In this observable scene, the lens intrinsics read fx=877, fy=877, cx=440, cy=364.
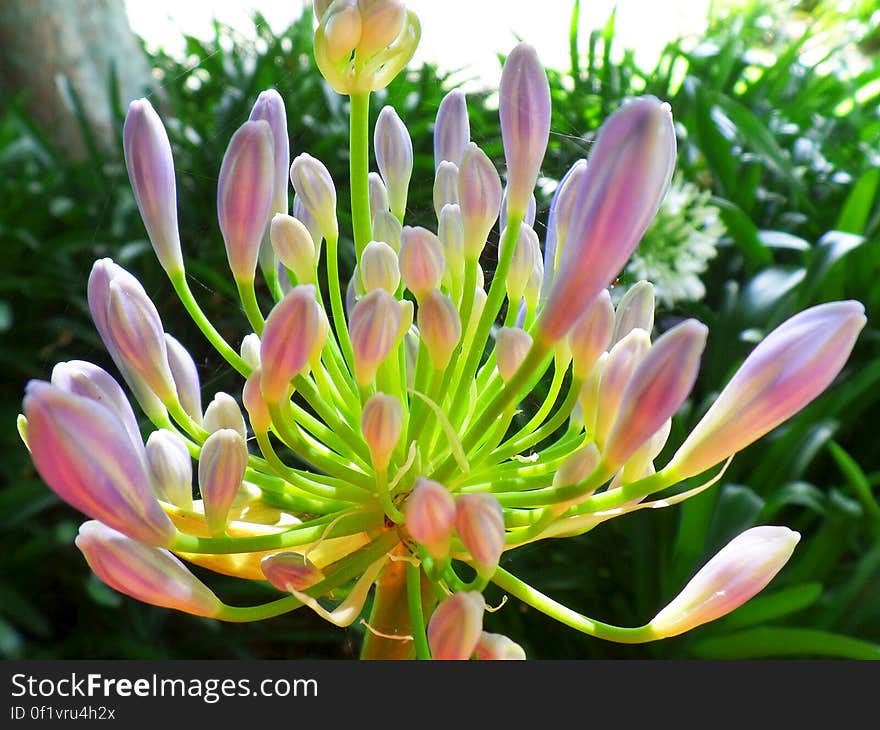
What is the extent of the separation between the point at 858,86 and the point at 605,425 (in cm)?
107

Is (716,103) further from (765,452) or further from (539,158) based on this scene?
(539,158)

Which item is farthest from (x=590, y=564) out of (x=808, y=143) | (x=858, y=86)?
(x=858, y=86)

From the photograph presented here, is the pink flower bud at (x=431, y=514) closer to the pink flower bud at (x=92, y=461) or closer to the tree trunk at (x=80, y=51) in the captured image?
the pink flower bud at (x=92, y=461)

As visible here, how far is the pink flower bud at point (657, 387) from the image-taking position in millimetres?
204

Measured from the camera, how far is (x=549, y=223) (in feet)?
0.91

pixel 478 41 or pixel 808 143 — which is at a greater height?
pixel 808 143

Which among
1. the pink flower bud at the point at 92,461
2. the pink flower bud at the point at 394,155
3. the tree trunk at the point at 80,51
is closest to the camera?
the pink flower bud at the point at 92,461

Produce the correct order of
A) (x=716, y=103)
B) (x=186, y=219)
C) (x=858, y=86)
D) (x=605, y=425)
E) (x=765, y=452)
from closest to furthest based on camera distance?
(x=605, y=425) → (x=186, y=219) → (x=765, y=452) → (x=716, y=103) → (x=858, y=86)

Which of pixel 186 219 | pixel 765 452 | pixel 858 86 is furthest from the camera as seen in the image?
pixel 858 86

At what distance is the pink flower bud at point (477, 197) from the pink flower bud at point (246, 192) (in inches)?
2.2

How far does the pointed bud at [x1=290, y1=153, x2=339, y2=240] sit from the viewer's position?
274 mm

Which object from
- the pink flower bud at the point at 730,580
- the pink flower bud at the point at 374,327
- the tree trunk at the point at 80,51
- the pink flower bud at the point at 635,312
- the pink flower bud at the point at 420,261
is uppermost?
the tree trunk at the point at 80,51

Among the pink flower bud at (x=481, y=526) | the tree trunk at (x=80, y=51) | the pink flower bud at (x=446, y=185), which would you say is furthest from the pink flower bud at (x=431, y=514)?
the tree trunk at (x=80, y=51)

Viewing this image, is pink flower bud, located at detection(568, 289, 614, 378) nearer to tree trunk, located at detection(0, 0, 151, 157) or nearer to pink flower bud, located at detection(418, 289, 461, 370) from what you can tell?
pink flower bud, located at detection(418, 289, 461, 370)
